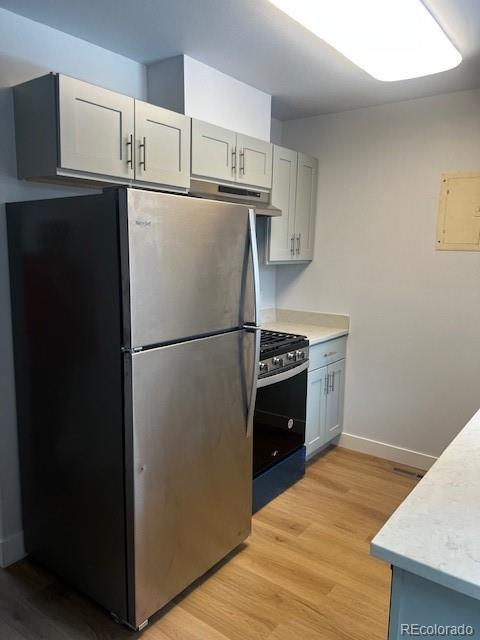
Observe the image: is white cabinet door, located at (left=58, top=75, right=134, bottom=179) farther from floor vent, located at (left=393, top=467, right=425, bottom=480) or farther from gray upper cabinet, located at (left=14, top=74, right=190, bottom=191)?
floor vent, located at (left=393, top=467, right=425, bottom=480)

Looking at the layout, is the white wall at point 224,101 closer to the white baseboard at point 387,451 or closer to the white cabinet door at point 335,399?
the white cabinet door at point 335,399

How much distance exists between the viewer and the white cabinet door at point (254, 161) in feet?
9.16

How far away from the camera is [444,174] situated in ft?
10.1

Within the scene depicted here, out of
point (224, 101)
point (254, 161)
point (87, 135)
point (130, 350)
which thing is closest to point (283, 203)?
point (254, 161)

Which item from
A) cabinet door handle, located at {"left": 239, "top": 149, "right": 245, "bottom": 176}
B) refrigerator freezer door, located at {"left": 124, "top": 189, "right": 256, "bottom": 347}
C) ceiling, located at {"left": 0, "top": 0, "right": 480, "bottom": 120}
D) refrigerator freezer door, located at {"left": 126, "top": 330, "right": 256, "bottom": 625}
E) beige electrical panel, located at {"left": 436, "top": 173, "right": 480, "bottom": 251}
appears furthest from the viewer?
beige electrical panel, located at {"left": 436, "top": 173, "right": 480, "bottom": 251}

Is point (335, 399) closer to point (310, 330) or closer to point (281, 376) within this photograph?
point (310, 330)

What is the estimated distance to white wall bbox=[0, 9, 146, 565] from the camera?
6.66ft

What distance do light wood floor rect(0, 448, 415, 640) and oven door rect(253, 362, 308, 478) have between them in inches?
13.2

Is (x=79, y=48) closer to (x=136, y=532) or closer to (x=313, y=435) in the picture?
(x=136, y=532)

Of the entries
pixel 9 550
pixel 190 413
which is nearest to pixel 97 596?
pixel 9 550

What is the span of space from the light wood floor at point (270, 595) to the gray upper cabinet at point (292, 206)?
173 centimetres

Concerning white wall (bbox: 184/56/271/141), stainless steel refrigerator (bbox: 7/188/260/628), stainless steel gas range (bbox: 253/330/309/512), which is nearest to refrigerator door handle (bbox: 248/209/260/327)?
stainless steel refrigerator (bbox: 7/188/260/628)

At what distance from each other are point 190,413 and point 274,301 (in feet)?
6.90

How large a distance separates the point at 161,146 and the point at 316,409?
1987mm
